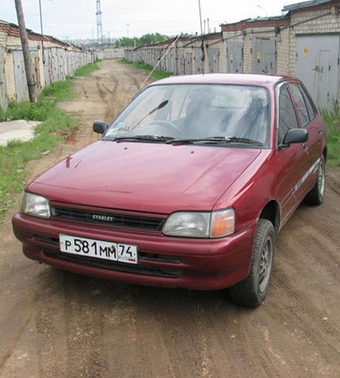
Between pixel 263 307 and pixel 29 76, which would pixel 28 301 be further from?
pixel 29 76

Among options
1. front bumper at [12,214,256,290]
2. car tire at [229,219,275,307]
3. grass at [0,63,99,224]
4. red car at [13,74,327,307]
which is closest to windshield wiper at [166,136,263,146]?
red car at [13,74,327,307]

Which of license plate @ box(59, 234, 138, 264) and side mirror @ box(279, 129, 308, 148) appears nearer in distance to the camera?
license plate @ box(59, 234, 138, 264)

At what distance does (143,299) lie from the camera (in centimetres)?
365

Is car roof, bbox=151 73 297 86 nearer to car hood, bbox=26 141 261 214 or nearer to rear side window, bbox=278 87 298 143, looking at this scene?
rear side window, bbox=278 87 298 143

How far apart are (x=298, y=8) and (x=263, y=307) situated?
12.1 m

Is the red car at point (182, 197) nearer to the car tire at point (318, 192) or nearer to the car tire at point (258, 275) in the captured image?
the car tire at point (258, 275)

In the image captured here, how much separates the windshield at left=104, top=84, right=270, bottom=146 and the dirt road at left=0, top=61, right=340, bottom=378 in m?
1.23

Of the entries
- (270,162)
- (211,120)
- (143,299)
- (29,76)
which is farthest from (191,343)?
(29,76)

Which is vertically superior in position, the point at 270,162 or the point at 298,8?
the point at 298,8

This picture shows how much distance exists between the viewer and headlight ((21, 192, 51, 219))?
3.45 metres

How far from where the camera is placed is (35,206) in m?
3.51

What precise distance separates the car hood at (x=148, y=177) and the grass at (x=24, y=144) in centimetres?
236

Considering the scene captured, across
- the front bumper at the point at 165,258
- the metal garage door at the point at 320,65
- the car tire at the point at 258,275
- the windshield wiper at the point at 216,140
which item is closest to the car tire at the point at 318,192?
the windshield wiper at the point at 216,140

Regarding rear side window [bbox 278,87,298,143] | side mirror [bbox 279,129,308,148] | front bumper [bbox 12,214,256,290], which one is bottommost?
front bumper [bbox 12,214,256,290]
